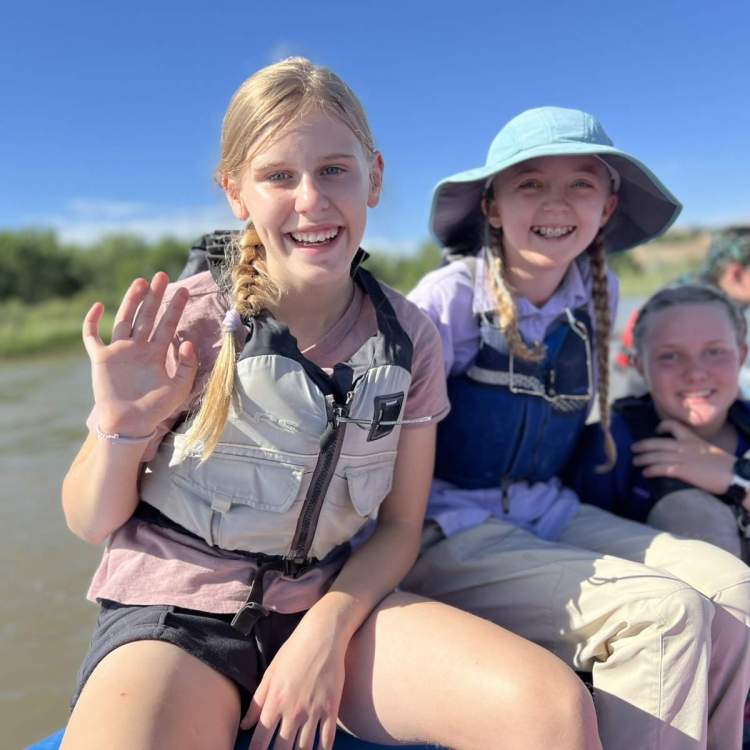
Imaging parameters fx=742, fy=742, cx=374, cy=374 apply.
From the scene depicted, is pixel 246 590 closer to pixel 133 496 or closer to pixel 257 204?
pixel 133 496

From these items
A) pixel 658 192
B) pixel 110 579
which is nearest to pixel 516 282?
pixel 658 192

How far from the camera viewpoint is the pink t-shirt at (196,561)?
172cm

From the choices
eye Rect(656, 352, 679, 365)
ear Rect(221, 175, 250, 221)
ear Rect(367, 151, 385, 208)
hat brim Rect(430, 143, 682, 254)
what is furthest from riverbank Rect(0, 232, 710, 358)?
ear Rect(221, 175, 250, 221)

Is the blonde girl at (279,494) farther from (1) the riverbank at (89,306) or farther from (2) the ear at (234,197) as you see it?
(1) the riverbank at (89,306)

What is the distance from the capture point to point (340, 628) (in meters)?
1.69

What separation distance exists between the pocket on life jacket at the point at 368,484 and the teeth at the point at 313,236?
57cm

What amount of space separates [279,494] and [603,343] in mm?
1342

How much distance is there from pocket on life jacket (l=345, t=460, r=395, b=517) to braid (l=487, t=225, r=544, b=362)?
62 cm

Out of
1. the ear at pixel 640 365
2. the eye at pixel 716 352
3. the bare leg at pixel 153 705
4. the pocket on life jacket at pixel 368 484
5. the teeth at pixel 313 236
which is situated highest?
the teeth at pixel 313 236

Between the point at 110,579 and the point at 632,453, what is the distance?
1.79m

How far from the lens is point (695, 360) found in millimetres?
2584

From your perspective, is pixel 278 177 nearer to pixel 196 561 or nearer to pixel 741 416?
pixel 196 561

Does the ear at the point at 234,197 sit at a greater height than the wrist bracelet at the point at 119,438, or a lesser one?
greater

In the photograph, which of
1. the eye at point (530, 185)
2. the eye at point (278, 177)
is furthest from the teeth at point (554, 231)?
the eye at point (278, 177)
